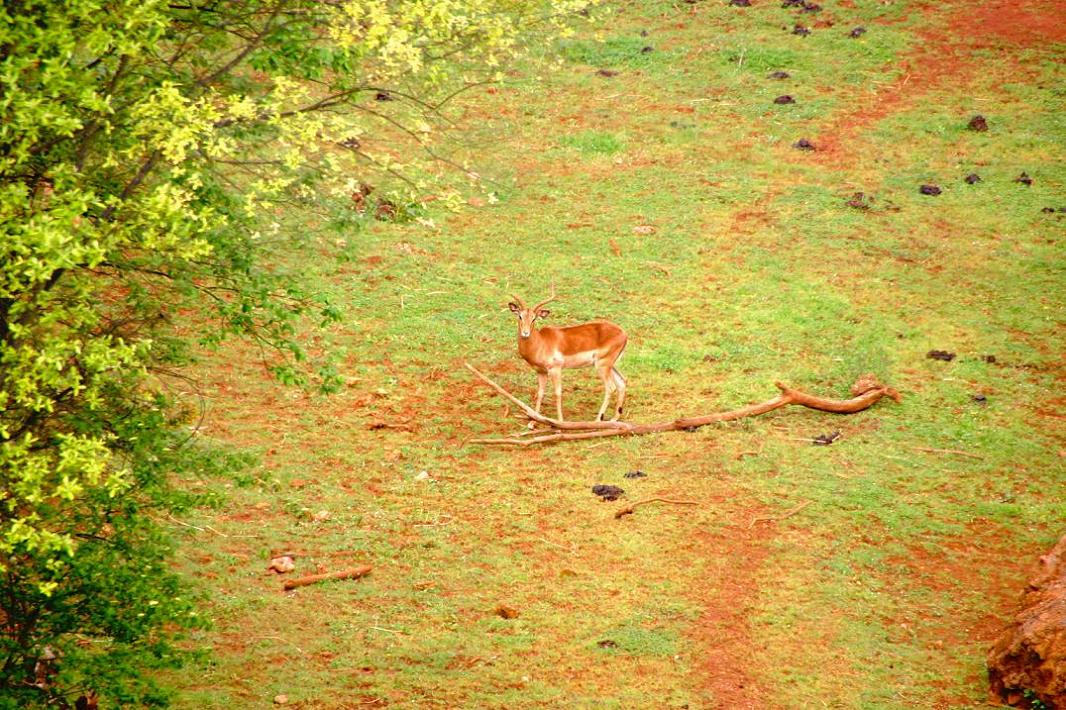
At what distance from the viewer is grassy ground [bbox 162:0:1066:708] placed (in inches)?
453

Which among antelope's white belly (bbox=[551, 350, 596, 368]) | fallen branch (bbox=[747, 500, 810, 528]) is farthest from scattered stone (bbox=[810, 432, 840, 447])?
antelope's white belly (bbox=[551, 350, 596, 368])

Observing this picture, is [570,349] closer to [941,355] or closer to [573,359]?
[573,359]

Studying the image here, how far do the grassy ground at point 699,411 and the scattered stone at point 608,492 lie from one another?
203 mm

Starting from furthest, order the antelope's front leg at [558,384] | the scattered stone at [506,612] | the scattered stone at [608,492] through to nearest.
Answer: the antelope's front leg at [558,384] < the scattered stone at [608,492] < the scattered stone at [506,612]

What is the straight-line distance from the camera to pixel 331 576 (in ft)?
41.9

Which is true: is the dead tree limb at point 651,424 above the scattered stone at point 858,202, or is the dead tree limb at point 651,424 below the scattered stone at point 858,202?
below

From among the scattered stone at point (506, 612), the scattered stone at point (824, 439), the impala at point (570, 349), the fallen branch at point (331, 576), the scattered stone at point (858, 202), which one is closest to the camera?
the scattered stone at point (506, 612)

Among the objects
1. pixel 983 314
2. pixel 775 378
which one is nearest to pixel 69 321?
pixel 775 378

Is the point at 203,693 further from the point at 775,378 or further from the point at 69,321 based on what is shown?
the point at 775,378

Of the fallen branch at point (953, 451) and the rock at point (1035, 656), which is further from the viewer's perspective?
the fallen branch at point (953, 451)

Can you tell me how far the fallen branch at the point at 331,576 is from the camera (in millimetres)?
12586

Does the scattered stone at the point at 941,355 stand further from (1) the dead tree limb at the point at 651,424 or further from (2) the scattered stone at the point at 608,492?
(2) the scattered stone at the point at 608,492

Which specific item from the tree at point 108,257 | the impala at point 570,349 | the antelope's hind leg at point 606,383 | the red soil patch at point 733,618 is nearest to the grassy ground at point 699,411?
the red soil patch at point 733,618

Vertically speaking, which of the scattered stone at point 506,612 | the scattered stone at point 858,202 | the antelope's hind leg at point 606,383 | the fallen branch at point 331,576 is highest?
the scattered stone at point 858,202
